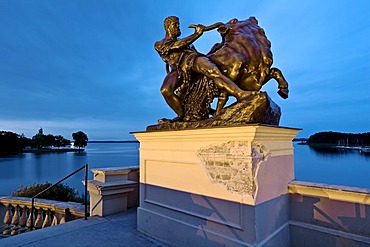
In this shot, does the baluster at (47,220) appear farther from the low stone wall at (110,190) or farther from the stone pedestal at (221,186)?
the stone pedestal at (221,186)

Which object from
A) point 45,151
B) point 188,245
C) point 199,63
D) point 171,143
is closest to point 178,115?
point 171,143

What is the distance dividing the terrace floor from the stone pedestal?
9.4 inches

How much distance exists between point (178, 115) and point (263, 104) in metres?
1.28

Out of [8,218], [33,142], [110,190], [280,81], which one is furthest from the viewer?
[33,142]

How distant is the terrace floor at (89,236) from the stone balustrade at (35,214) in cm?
59

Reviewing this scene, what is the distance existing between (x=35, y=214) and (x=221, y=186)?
412 centimetres

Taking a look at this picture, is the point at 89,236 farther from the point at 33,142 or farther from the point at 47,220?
the point at 33,142

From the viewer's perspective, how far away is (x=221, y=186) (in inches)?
91.9

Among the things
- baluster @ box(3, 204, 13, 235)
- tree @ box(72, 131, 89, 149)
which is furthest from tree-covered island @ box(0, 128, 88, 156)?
baluster @ box(3, 204, 13, 235)

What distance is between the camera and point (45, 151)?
185 feet

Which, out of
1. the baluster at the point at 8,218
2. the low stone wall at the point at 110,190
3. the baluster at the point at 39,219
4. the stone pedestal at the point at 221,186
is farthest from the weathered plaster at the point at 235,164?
the baluster at the point at 8,218

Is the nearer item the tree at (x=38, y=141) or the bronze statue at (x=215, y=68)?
the bronze statue at (x=215, y=68)

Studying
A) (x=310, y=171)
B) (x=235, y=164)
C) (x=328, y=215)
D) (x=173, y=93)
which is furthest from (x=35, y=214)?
(x=310, y=171)

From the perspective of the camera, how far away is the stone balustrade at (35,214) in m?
4.04
